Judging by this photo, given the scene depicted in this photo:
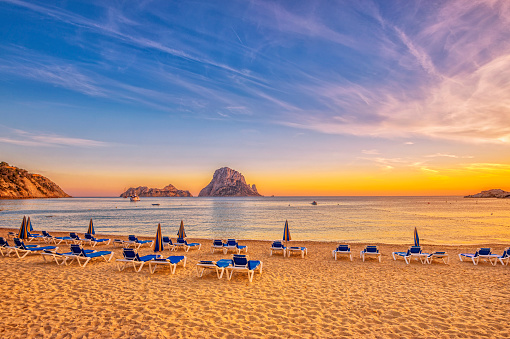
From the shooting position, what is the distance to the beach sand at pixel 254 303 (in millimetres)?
4875

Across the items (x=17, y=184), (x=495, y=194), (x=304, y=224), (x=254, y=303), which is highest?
(x=17, y=184)

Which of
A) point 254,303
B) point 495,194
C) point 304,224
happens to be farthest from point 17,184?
point 495,194

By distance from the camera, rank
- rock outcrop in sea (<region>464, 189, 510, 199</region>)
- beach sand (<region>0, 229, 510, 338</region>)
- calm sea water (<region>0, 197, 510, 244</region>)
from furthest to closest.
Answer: rock outcrop in sea (<region>464, 189, 510, 199</region>), calm sea water (<region>0, 197, 510, 244</region>), beach sand (<region>0, 229, 510, 338</region>)

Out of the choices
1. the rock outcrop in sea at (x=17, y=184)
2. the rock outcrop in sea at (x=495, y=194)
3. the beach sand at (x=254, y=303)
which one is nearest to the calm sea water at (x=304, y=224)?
the beach sand at (x=254, y=303)

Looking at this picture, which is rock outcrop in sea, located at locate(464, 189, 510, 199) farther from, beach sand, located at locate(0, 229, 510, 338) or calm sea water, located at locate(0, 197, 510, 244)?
beach sand, located at locate(0, 229, 510, 338)

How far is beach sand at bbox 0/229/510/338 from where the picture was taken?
16.0 feet

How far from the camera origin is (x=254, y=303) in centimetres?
627

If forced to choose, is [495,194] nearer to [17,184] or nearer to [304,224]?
[304,224]

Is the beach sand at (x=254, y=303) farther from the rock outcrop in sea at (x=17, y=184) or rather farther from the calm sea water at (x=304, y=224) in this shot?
the rock outcrop in sea at (x=17, y=184)

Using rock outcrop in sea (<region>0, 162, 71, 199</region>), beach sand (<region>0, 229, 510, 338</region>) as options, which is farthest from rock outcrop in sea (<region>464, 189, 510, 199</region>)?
rock outcrop in sea (<region>0, 162, 71, 199</region>)

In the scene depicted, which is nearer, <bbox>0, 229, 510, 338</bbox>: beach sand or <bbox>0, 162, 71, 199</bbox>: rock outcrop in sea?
<bbox>0, 229, 510, 338</bbox>: beach sand

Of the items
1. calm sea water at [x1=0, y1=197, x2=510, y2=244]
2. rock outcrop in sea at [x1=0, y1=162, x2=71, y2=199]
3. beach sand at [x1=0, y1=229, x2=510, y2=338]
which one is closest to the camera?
beach sand at [x1=0, y1=229, x2=510, y2=338]

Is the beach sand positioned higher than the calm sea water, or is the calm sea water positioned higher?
the beach sand

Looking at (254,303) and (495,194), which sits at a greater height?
(254,303)
